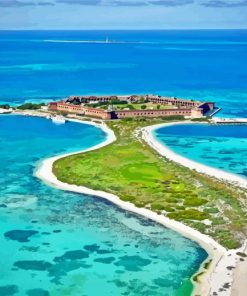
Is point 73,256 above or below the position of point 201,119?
below

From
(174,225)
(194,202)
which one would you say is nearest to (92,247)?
(174,225)

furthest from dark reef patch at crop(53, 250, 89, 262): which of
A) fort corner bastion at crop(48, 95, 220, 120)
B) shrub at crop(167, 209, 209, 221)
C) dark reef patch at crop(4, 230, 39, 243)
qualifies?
fort corner bastion at crop(48, 95, 220, 120)

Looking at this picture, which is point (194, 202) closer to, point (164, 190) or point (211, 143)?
point (164, 190)

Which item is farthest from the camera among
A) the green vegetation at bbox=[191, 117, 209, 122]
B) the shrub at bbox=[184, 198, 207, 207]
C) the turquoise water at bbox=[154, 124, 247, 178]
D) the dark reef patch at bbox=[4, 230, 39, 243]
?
the green vegetation at bbox=[191, 117, 209, 122]

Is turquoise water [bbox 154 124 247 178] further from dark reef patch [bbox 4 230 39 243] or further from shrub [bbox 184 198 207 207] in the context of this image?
dark reef patch [bbox 4 230 39 243]

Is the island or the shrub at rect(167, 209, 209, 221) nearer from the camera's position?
the island

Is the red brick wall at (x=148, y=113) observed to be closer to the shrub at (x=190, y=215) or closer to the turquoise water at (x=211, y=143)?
the turquoise water at (x=211, y=143)

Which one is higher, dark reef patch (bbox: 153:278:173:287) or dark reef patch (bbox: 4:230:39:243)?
dark reef patch (bbox: 4:230:39:243)
